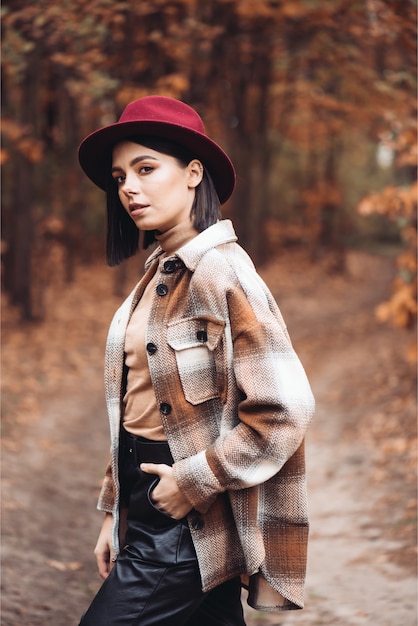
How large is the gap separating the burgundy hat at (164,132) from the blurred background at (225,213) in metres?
2.74

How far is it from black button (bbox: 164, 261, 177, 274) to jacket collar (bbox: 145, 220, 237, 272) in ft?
0.09

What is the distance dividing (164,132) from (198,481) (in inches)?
40.9

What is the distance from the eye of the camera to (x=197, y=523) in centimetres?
221

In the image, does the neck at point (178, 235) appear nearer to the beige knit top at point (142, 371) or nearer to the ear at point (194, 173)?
the beige knit top at point (142, 371)

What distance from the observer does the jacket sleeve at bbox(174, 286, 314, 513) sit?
6.86 ft

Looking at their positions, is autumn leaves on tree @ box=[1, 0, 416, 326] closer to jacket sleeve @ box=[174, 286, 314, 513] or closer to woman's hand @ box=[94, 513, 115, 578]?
jacket sleeve @ box=[174, 286, 314, 513]

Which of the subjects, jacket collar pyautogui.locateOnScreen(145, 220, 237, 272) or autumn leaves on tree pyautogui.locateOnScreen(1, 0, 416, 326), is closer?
jacket collar pyautogui.locateOnScreen(145, 220, 237, 272)

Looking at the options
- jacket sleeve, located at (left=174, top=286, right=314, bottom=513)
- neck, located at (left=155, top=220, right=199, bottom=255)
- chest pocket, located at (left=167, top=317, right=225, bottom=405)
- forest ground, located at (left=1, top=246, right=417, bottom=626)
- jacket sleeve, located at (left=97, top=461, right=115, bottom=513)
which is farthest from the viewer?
forest ground, located at (left=1, top=246, right=417, bottom=626)

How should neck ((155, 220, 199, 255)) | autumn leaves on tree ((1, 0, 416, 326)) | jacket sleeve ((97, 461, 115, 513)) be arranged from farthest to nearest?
autumn leaves on tree ((1, 0, 416, 326))
jacket sleeve ((97, 461, 115, 513))
neck ((155, 220, 199, 255))

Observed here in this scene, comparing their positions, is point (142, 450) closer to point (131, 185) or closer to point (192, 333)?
point (192, 333)

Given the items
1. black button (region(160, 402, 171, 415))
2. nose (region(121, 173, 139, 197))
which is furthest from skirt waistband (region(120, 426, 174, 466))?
nose (region(121, 173, 139, 197))

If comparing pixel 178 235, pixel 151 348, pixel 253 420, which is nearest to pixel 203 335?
pixel 151 348

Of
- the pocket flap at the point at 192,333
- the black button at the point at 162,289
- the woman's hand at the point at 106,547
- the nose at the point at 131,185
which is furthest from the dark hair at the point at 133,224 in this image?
the woman's hand at the point at 106,547

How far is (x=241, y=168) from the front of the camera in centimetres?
1856
